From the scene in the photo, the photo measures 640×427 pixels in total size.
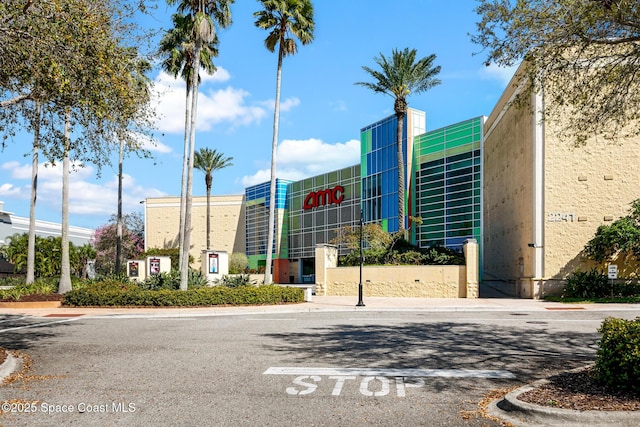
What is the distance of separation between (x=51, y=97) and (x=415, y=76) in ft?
104

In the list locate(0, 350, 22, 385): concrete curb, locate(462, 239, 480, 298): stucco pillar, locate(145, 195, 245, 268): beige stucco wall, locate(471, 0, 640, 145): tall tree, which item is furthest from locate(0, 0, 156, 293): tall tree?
locate(145, 195, 245, 268): beige stucco wall

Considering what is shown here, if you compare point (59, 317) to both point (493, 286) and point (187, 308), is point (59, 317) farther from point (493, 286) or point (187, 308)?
point (493, 286)

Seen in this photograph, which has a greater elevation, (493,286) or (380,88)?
(380,88)

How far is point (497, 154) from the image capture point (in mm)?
38844

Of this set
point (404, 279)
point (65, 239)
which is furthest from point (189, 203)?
point (404, 279)

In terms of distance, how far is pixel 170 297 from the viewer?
78.2 feet

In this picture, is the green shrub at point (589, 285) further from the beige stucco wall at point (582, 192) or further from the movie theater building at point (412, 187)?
the movie theater building at point (412, 187)

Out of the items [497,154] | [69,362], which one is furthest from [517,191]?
[69,362]

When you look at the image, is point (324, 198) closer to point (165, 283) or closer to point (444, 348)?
point (165, 283)

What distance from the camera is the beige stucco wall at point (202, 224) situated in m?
72.3

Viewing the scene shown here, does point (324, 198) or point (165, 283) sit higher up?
point (324, 198)

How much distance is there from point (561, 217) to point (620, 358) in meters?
23.9

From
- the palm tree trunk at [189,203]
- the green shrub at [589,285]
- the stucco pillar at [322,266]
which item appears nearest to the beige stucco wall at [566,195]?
the green shrub at [589,285]

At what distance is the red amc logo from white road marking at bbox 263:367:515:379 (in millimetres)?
47800
